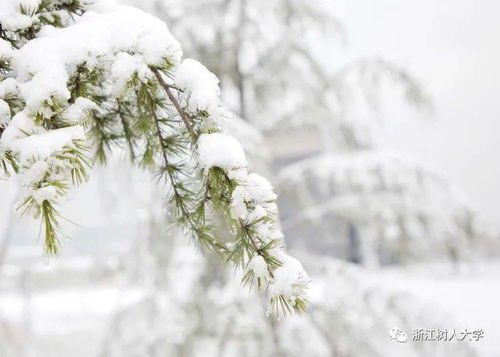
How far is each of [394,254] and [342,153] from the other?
2.32ft

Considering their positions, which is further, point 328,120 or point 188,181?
point 328,120

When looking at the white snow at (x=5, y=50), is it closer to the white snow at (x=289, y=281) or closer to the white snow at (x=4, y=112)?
the white snow at (x=4, y=112)

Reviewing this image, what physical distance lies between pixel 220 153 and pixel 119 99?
0.56ft

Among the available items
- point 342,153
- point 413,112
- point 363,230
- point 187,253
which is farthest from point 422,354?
point 187,253

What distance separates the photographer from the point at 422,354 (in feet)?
8.06

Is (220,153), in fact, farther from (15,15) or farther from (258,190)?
(15,15)

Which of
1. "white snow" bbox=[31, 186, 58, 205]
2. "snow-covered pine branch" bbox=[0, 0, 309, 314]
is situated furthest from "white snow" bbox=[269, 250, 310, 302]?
"white snow" bbox=[31, 186, 58, 205]

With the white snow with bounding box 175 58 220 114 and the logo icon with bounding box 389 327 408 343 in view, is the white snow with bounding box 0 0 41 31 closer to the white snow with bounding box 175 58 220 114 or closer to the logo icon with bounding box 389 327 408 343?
the white snow with bounding box 175 58 220 114

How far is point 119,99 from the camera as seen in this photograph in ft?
2.32

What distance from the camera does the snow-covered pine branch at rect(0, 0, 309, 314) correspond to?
59 cm

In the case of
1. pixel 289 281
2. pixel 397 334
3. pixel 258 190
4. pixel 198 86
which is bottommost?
pixel 289 281

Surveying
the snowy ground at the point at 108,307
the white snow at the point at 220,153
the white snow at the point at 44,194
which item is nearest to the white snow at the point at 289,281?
the white snow at the point at 220,153

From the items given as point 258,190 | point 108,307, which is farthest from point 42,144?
point 108,307

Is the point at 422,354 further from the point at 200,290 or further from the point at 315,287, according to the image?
the point at 315,287
